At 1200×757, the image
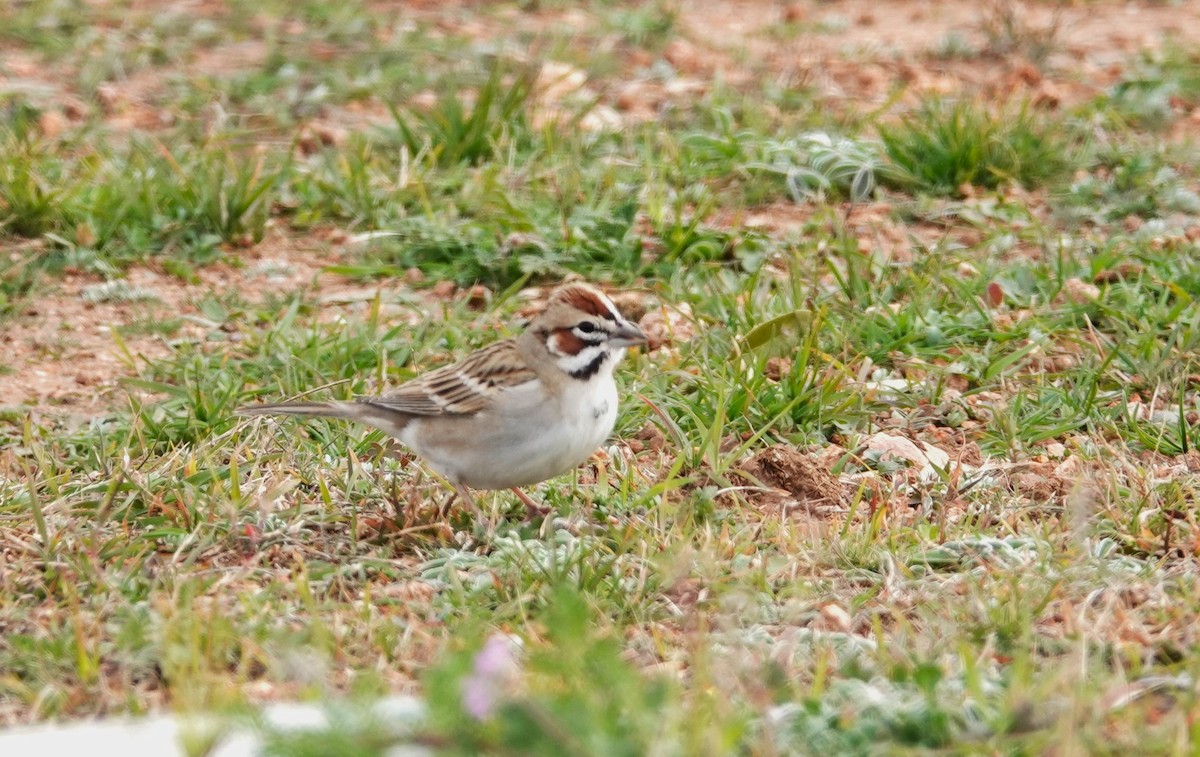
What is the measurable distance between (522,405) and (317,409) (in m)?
0.72

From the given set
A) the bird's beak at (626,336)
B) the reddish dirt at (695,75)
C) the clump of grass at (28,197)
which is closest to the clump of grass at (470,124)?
the reddish dirt at (695,75)

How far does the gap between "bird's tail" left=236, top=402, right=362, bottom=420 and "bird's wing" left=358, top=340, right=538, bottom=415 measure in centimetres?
5

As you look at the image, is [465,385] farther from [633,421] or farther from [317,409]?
[633,421]

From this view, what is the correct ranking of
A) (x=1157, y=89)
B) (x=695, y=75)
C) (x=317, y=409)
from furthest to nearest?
(x=695, y=75)
(x=1157, y=89)
(x=317, y=409)

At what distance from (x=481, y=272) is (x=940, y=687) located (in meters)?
3.90

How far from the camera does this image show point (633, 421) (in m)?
5.70

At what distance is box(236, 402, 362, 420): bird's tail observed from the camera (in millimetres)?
5195

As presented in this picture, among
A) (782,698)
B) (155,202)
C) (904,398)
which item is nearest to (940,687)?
(782,698)

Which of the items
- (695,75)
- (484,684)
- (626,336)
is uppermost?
(484,684)

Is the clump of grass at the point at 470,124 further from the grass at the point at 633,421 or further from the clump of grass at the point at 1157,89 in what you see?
the clump of grass at the point at 1157,89

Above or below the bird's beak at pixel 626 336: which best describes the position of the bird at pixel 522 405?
below

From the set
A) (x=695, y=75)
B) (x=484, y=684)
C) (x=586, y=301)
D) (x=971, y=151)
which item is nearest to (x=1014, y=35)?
(x=695, y=75)

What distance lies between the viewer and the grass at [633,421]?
3590 mm

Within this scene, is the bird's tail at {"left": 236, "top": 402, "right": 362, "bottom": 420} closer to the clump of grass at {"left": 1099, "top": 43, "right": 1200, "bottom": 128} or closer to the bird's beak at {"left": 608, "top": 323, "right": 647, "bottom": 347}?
the bird's beak at {"left": 608, "top": 323, "right": 647, "bottom": 347}
